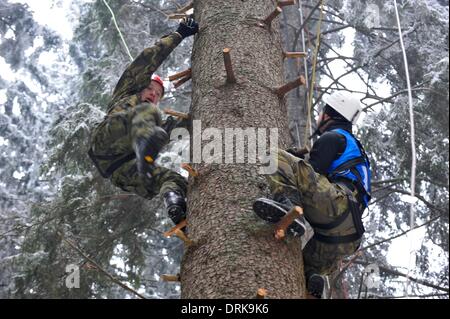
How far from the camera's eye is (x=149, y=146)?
430 cm

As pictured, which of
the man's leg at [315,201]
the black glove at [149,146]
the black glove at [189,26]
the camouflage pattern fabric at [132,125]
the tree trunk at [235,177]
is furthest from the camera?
the camouflage pattern fabric at [132,125]

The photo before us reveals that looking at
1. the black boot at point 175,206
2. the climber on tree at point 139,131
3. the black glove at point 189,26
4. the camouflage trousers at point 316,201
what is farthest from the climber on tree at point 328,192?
the black glove at point 189,26

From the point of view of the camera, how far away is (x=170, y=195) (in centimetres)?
389

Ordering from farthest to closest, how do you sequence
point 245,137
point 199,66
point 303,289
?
point 199,66, point 245,137, point 303,289

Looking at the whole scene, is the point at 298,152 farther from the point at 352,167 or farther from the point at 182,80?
the point at 182,80

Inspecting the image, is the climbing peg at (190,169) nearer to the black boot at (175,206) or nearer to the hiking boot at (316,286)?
the black boot at (175,206)

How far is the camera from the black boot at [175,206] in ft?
12.1

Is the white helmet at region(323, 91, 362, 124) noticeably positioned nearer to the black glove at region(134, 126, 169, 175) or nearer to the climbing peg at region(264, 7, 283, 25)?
the climbing peg at region(264, 7, 283, 25)

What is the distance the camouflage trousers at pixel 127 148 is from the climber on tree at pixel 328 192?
100 centimetres

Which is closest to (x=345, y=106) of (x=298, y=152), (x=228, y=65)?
(x=298, y=152)
